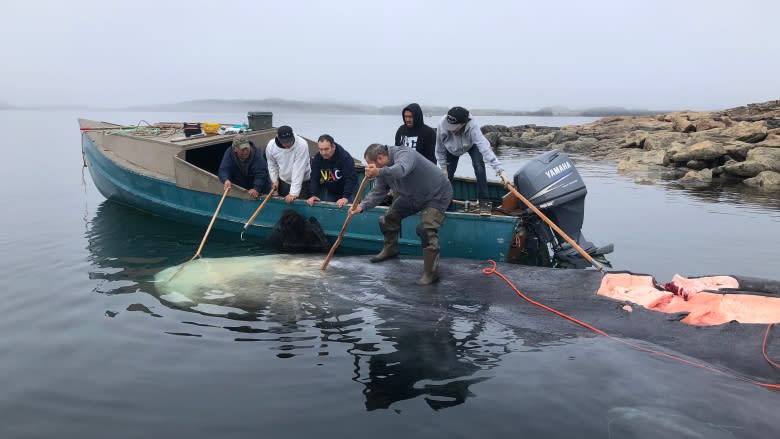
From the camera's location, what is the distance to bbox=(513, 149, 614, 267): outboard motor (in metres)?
8.66

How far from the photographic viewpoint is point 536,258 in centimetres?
1004

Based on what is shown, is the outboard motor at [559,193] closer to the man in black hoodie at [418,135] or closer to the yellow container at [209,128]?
the man in black hoodie at [418,135]

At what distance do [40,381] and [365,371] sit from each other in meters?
3.39

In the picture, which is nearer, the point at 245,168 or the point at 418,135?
the point at 418,135

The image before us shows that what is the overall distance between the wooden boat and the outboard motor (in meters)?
0.57

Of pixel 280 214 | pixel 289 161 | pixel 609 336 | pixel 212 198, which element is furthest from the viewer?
pixel 212 198

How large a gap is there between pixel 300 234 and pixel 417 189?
12.3 feet

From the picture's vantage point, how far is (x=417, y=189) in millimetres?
7473

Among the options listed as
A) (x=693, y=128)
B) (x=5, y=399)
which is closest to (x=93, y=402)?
(x=5, y=399)

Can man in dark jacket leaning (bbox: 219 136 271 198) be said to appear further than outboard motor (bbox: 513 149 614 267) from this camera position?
Yes

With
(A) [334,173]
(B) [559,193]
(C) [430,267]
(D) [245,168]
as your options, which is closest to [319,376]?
(C) [430,267]

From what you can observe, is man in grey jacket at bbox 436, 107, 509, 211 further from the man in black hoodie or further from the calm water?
the calm water

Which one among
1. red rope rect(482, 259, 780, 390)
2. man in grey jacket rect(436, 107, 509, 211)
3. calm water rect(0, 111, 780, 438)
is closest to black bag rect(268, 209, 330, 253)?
calm water rect(0, 111, 780, 438)

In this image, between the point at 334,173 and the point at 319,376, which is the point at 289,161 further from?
the point at 319,376
